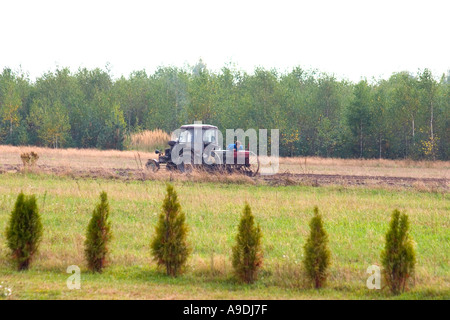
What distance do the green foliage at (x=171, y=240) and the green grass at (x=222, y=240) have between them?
0.24 metres

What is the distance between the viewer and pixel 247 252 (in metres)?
7.72

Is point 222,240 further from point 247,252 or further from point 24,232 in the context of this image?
point 24,232

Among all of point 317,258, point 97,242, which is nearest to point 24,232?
point 97,242

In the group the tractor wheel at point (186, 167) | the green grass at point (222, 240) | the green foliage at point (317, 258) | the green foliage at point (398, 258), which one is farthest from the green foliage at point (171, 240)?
the tractor wheel at point (186, 167)

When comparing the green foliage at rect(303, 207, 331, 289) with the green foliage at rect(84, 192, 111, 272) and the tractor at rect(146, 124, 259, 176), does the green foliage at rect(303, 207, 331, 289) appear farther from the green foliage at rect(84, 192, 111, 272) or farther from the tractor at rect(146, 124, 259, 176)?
the tractor at rect(146, 124, 259, 176)

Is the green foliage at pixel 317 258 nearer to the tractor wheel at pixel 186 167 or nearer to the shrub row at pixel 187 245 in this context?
the shrub row at pixel 187 245

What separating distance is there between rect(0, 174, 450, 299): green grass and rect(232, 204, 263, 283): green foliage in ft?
0.65

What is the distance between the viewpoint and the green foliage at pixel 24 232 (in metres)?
8.01

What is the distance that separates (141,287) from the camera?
23.6 feet

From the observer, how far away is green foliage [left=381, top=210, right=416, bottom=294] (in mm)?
7133

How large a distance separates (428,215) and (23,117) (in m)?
58.1
